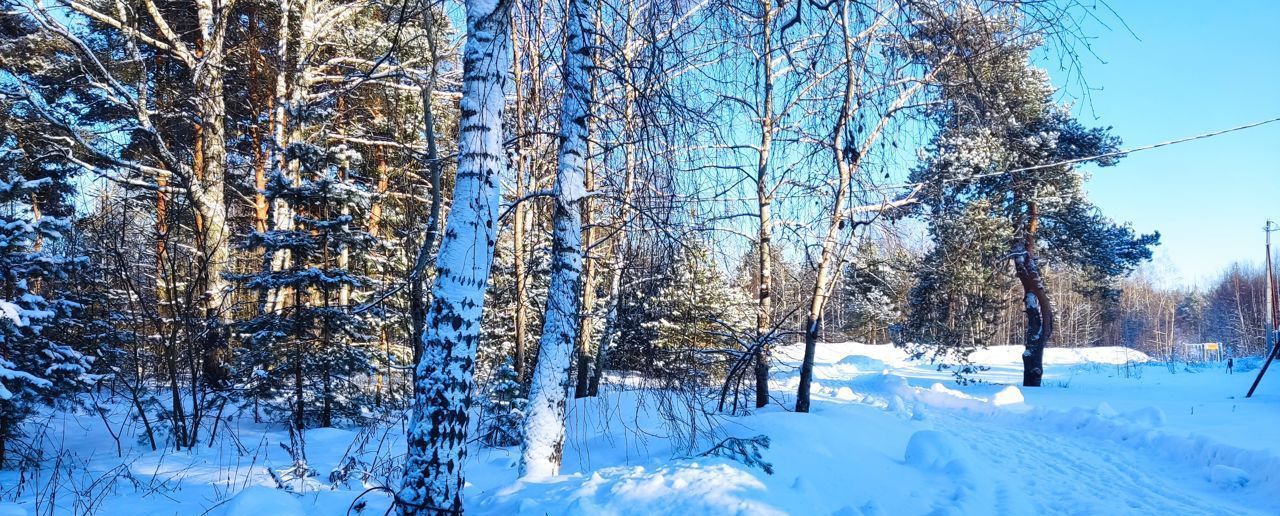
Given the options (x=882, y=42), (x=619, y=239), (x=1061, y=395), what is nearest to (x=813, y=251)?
(x=619, y=239)

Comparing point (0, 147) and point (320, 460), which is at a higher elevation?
point (0, 147)

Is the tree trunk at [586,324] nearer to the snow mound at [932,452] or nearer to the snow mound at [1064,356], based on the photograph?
the snow mound at [932,452]

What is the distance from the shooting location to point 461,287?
3482mm

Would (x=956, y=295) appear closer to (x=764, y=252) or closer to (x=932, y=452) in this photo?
(x=764, y=252)

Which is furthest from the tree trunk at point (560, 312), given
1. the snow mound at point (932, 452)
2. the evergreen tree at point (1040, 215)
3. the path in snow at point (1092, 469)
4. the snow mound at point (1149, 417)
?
the evergreen tree at point (1040, 215)

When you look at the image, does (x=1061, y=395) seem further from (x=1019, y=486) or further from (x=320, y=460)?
(x=320, y=460)

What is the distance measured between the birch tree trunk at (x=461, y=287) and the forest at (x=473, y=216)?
16 mm

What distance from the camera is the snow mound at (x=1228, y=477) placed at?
568 centimetres

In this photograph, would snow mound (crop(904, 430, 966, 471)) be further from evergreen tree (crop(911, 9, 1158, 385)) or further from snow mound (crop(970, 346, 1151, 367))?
snow mound (crop(970, 346, 1151, 367))

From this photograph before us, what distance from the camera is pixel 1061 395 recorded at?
12766mm

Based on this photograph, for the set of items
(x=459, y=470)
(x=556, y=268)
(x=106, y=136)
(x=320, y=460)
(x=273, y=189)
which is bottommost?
(x=320, y=460)

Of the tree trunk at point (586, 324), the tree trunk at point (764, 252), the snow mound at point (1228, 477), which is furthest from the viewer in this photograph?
the tree trunk at point (586, 324)

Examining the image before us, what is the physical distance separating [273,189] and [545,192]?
6304 mm

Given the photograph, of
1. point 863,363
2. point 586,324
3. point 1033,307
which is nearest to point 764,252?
point 586,324
